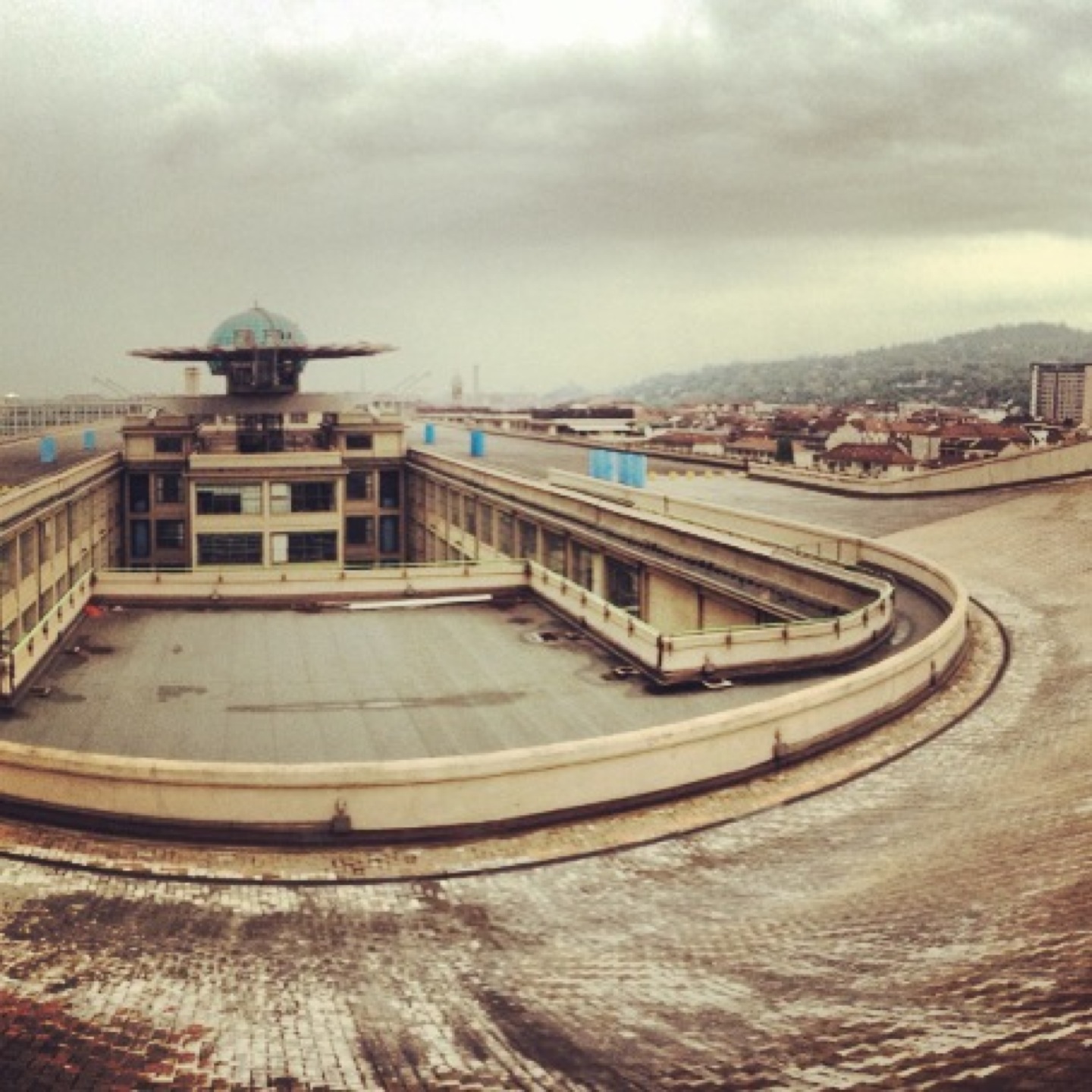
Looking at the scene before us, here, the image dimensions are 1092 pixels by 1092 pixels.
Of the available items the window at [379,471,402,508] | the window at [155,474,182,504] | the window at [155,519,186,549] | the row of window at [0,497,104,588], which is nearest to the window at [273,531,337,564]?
the window at [379,471,402,508]

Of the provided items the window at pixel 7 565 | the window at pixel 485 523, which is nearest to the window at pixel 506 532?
the window at pixel 485 523

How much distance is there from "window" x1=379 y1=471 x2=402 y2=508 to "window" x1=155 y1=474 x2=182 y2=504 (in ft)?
42.7

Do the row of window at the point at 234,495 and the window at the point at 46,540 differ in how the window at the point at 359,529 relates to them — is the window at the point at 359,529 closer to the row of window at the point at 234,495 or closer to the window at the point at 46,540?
the row of window at the point at 234,495

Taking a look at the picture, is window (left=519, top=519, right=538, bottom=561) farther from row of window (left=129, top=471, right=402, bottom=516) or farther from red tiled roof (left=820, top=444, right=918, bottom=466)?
red tiled roof (left=820, top=444, right=918, bottom=466)

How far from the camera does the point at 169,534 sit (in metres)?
69.4

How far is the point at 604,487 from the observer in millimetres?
44094

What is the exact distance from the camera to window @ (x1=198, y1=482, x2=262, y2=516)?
6112 centimetres

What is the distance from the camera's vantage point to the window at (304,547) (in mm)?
62188

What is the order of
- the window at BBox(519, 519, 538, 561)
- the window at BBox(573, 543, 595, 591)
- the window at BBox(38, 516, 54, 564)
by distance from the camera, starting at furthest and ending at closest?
1. the window at BBox(38, 516, 54, 564)
2. the window at BBox(519, 519, 538, 561)
3. the window at BBox(573, 543, 595, 591)

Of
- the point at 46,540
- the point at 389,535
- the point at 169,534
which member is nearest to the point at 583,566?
the point at 46,540

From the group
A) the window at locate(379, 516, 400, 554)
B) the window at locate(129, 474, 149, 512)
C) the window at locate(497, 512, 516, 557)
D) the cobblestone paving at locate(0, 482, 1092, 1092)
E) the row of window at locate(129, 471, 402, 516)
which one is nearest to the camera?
the cobblestone paving at locate(0, 482, 1092, 1092)

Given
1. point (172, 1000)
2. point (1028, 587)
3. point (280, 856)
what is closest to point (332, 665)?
point (280, 856)

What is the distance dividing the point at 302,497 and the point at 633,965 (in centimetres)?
5354

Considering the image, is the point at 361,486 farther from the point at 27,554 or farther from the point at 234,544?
the point at 27,554
